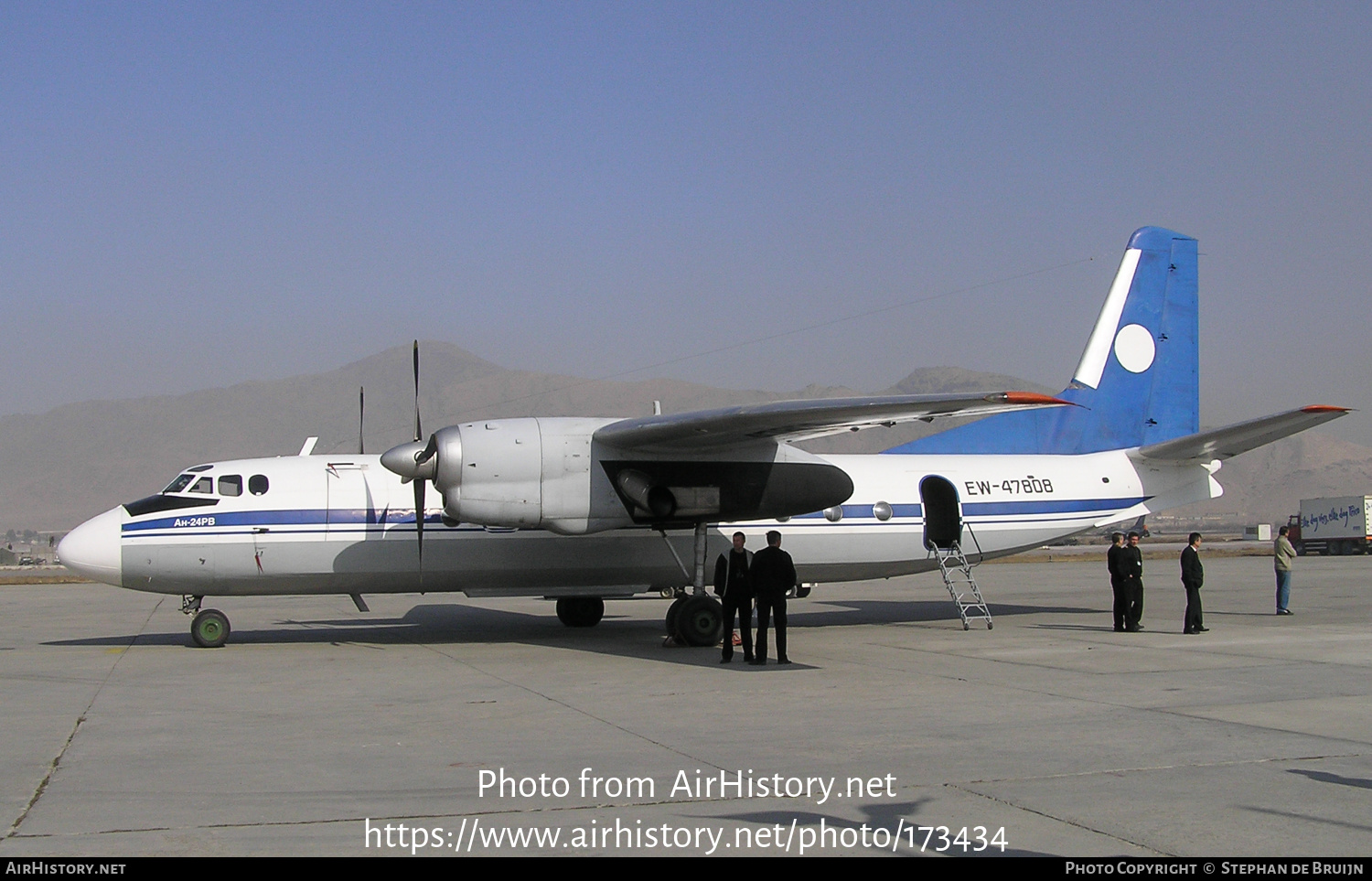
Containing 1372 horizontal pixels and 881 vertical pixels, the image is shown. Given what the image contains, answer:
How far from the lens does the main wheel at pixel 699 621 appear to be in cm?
1617

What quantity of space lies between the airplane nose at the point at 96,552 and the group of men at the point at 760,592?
28.5ft

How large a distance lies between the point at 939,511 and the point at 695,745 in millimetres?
11548

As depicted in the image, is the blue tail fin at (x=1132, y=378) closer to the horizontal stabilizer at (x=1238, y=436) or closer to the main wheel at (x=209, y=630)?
the horizontal stabilizer at (x=1238, y=436)

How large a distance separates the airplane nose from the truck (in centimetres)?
5466

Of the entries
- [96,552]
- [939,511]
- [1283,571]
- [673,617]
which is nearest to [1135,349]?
[1283,571]

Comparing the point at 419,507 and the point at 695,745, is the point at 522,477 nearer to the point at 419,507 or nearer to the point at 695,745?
the point at 419,507

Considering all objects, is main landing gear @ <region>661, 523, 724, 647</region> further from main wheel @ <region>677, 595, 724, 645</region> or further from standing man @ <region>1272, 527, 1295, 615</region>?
standing man @ <region>1272, 527, 1295, 615</region>

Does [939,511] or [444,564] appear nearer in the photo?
[444,564]

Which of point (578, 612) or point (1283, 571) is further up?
point (1283, 571)

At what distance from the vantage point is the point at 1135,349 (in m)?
20.9


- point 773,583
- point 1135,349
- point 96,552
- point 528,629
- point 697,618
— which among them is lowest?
point 528,629

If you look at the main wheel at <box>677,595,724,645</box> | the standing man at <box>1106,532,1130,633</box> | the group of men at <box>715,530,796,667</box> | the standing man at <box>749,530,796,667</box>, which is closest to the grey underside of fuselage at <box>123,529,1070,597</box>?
the main wheel at <box>677,595,724,645</box>
